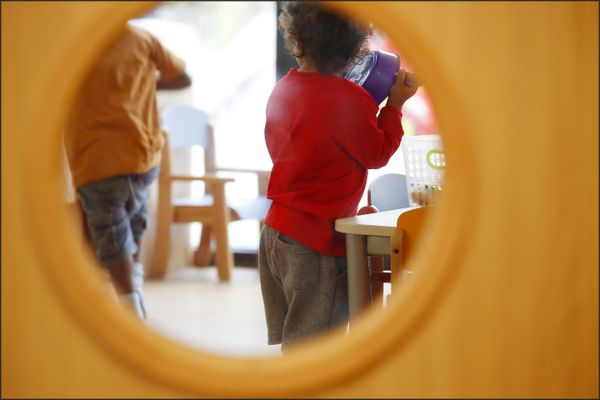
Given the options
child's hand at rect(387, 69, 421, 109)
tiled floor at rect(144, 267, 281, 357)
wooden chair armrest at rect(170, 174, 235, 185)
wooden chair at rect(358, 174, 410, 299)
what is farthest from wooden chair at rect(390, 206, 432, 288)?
wooden chair armrest at rect(170, 174, 235, 185)

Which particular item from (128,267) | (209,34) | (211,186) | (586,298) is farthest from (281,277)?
(209,34)

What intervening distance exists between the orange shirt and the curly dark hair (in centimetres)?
41

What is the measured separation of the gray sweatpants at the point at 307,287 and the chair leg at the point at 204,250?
4.90ft

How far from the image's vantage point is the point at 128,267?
1.56 meters

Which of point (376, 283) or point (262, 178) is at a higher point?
point (262, 178)

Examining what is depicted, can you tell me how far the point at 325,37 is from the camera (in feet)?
3.84

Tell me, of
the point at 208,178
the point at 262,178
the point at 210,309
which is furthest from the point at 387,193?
the point at 262,178

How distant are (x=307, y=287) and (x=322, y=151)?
0.75 ft

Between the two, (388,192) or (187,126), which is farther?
(187,126)

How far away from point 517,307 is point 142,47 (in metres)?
1.12

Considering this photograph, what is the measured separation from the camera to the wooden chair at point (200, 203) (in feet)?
7.93

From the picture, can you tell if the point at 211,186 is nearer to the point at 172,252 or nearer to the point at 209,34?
the point at 172,252

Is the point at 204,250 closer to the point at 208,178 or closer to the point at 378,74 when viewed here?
the point at 208,178

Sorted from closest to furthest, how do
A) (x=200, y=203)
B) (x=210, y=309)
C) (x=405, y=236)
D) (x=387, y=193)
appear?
(x=405, y=236), (x=387, y=193), (x=210, y=309), (x=200, y=203)
